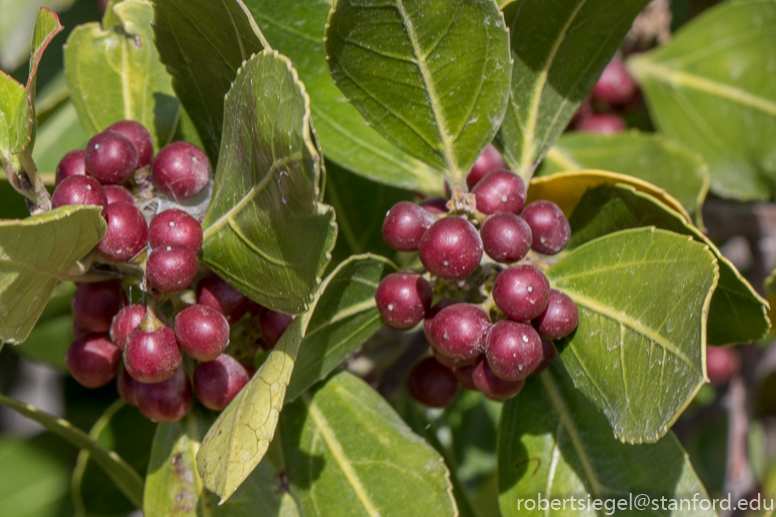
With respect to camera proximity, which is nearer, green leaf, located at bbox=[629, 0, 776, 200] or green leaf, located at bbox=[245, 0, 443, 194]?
green leaf, located at bbox=[245, 0, 443, 194]

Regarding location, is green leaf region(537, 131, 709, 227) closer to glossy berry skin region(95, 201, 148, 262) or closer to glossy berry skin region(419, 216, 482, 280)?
glossy berry skin region(419, 216, 482, 280)

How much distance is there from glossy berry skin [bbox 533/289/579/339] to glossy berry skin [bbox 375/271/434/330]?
0.60 feet

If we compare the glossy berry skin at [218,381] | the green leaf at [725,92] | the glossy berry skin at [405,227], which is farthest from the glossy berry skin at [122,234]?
the green leaf at [725,92]

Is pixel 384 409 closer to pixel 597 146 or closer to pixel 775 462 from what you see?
pixel 597 146

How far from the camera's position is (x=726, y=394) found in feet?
8.18

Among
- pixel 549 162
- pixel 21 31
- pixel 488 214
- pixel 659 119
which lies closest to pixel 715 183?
pixel 659 119

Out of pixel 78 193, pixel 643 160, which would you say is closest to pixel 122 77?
pixel 78 193

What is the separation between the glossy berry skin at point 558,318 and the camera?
3.53 feet

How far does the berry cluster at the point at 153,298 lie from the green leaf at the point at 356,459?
0.17 meters

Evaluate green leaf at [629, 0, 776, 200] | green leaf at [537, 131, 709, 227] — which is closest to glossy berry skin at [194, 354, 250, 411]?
green leaf at [537, 131, 709, 227]

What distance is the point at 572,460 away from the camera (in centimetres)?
129

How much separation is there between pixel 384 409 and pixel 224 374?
0.31m

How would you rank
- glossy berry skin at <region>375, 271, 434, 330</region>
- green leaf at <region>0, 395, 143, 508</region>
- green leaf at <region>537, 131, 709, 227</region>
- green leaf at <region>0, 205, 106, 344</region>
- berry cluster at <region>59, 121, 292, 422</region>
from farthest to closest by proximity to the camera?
green leaf at <region>537, 131, 709, 227</region> < green leaf at <region>0, 395, 143, 508</region> < glossy berry skin at <region>375, 271, 434, 330</region> < berry cluster at <region>59, 121, 292, 422</region> < green leaf at <region>0, 205, 106, 344</region>

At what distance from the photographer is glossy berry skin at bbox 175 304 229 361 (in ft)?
3.29
